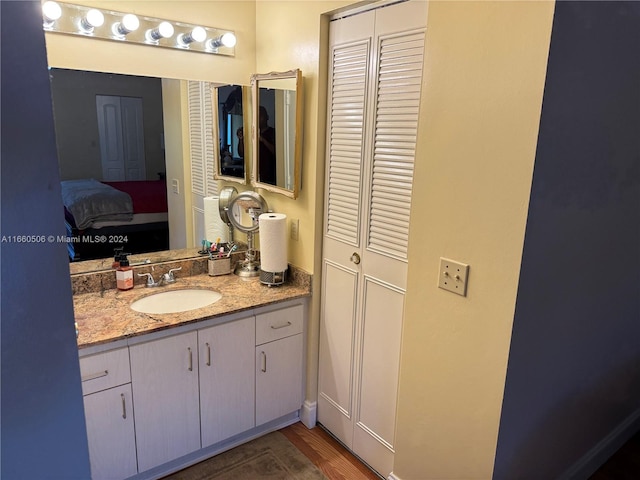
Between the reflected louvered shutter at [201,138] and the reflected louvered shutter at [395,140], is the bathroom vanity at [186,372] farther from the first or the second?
the reflected louvered shutter at [395,140]

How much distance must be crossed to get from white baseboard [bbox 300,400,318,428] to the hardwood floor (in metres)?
0.03

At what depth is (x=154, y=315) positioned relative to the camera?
1928mm

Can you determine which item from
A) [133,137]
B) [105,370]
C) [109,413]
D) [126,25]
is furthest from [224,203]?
[109,413]

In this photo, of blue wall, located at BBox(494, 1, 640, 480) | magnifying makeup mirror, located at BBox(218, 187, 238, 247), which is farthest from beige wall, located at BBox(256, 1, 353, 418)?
blue wall, located at BBox(494, 1, 640, 480)

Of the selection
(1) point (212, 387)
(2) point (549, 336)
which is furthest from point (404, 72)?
(1) point (212, 387)

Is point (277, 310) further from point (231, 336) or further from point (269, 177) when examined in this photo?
point (269, 177)

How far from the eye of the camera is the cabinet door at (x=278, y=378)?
2.25 meters

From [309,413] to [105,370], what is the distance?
1141 mm

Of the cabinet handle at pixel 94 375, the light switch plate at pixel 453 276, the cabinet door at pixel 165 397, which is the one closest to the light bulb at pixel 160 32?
the cabinet door at pixel 165 397

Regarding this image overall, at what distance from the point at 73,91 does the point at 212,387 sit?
58.3 inches

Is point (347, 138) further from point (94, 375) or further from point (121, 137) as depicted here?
point (94, 375)

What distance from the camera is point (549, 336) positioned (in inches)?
60.3

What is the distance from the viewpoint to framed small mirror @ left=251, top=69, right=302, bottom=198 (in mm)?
2198

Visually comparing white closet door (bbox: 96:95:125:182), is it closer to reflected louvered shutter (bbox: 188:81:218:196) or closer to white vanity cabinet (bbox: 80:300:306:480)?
reflected louvered shutter (bbox: 188:81:218:196)
